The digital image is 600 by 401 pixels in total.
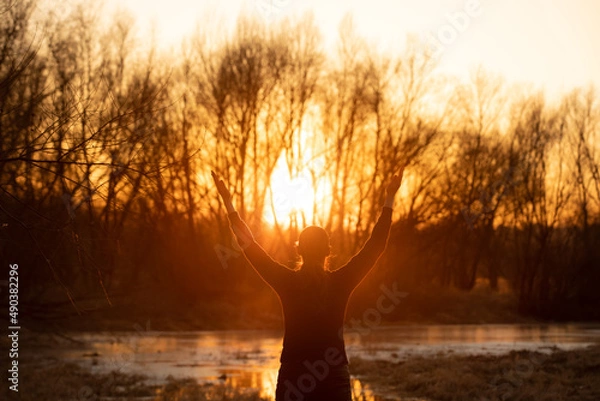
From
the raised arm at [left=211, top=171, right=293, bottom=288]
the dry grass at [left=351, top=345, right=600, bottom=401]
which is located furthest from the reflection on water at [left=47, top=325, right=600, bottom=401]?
the raised arm at [left=211, top=171, right=293, bottom=288]

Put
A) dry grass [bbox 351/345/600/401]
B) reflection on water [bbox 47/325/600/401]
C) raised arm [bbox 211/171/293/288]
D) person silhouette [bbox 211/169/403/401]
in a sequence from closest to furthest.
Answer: person silhouette [bbox 211/169/403/401]
raised arm [bbox 211/171/293/288]
dry grass [bbox 351/345/600/401]
reflection on water [bbox 47/325/600/401]

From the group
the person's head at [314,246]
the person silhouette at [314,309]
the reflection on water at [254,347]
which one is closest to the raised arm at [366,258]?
the person silhouette at [314,309]

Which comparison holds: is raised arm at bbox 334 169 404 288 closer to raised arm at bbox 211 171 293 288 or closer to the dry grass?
raised arm at bbox 211 171 293 288

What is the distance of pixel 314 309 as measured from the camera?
17.0 feet

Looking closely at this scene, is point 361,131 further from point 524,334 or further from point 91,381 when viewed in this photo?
point 91,381

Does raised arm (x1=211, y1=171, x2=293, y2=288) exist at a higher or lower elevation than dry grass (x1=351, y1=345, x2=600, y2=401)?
higher

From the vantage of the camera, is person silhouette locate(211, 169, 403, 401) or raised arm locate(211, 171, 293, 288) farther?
raised arm locate(211, 171, 293, 288)

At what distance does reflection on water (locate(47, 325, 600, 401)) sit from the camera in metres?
18.8

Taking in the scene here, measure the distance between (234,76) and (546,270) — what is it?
77.8 feet

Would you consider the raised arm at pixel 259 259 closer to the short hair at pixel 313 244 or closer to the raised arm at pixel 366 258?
the short hair at pixel 313 244

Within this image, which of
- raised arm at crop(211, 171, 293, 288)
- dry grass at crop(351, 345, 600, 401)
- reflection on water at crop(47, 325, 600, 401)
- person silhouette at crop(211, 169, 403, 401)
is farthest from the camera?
reflection on water at crop(47, 325, 600, 401)

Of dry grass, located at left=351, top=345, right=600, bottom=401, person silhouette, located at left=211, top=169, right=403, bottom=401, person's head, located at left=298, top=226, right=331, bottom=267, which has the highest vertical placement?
person's head, located at left=298, top=226, right=331, bottom=267

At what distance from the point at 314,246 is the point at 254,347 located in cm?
2140

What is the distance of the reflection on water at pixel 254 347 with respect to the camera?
61.5 ft
